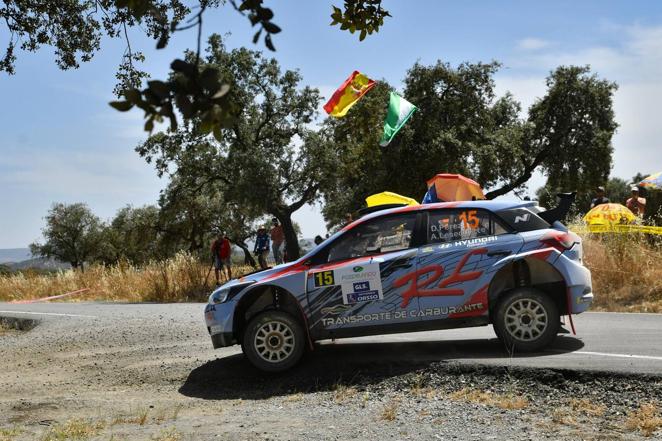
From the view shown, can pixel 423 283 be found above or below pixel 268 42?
below

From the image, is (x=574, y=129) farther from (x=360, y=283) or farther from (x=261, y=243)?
(x=360, y=283)

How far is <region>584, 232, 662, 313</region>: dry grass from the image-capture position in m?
12.9

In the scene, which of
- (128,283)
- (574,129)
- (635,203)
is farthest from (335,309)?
(574,129)

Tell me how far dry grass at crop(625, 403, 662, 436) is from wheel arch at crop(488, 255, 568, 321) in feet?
6.85

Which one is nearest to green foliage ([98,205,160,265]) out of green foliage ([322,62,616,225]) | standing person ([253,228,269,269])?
green foliage ([322,62,616,225])

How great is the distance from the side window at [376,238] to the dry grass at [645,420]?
3105 mm

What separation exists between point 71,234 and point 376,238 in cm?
7928

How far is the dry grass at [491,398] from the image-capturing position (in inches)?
261

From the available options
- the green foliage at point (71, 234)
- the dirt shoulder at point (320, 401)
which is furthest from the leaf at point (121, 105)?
the green foliage at point (71, 234)

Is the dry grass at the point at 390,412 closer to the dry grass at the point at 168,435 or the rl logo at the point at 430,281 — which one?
the rl logo at the point at 430,281

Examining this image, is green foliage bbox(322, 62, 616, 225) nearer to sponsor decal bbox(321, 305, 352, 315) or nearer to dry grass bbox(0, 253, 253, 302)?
dry grass bbox(0, 253, 253, 302)

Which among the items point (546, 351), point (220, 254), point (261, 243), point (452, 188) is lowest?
point (546, 351)

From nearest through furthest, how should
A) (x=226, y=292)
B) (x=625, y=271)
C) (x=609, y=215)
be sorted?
1. (x=226, y=292)
2. (x=625, y=271)
3. (x=609, y=215)

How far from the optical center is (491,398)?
272 inches
